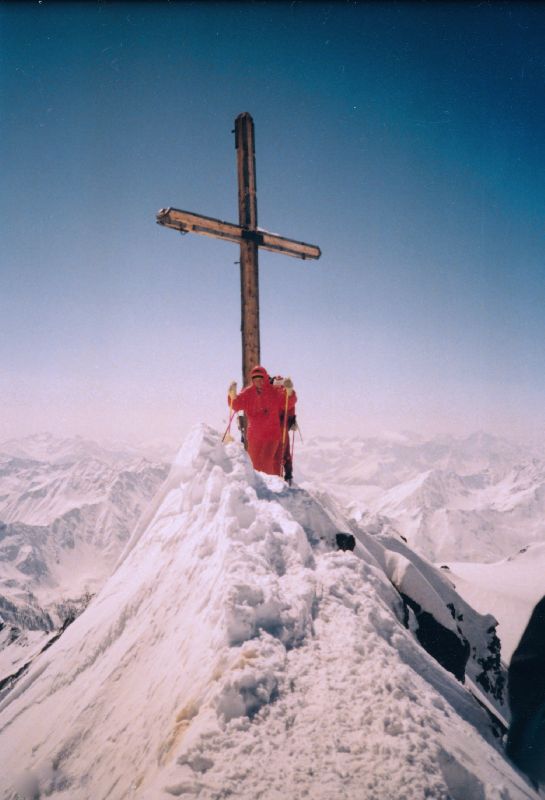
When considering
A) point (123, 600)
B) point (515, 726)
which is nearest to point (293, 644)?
point (123, 600)

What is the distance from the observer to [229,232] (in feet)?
24.1

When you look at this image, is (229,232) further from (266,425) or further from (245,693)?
(245,693)

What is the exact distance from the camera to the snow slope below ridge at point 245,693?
7.00 feet

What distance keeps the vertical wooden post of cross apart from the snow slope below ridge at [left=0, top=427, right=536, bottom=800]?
3329 millimetres

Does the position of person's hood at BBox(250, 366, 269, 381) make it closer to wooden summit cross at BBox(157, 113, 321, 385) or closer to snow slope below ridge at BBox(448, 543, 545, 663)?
wooden summit cross at BBox(157, 113, 321, 385)

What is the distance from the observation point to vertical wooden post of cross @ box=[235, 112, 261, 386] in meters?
7.45

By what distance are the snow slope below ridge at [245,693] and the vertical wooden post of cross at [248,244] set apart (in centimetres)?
333

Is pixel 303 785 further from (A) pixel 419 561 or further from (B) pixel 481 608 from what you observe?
(B) pixel 481 608

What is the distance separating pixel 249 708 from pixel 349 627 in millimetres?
1140

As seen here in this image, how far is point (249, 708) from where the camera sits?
2.44 m

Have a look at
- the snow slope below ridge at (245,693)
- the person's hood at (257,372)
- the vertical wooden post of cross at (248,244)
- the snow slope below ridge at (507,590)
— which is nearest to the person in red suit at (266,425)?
the person's hood at (257,372)

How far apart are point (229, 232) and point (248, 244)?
17.1 inches

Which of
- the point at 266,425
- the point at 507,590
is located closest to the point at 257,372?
the point at 266,425

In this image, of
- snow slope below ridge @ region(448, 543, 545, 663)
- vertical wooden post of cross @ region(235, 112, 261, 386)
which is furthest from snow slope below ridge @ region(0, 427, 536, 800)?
snow slope below ridge @ region(448, 543, 545, 663)
